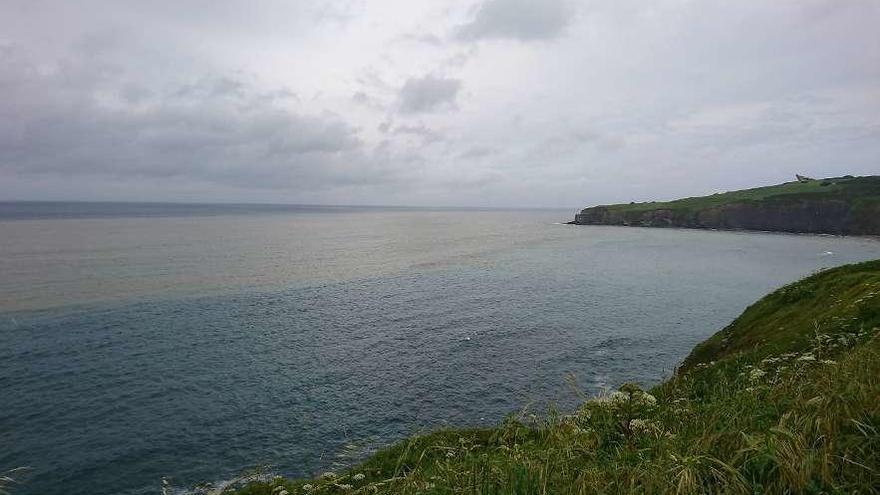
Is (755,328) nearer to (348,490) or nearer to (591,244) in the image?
(348,490)

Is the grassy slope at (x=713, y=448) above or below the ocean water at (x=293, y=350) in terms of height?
above

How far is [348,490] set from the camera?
16.3m

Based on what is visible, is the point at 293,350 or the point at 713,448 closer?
the point at 713,448

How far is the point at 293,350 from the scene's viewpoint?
50.2 metres

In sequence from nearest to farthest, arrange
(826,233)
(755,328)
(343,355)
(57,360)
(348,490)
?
1. (348,490)
2. (755,328)
3. (57,360)
4. (343,355)
5. (826,233)

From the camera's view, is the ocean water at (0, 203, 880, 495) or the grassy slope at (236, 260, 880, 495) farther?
the ocean water at (0, 203, 880, 495)

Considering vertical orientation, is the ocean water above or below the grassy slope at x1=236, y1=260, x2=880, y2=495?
below

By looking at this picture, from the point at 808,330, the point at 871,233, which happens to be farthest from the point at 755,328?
the point at 871,233

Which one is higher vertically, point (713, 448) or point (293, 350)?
point (713, 448)

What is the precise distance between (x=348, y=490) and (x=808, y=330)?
23999 millimetres

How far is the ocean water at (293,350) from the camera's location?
1240 inches

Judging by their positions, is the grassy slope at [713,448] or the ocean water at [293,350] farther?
the ocean water at [293,350]

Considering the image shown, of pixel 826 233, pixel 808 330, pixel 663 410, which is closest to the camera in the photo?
pixel 663 410

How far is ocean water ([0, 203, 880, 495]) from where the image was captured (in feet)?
103
